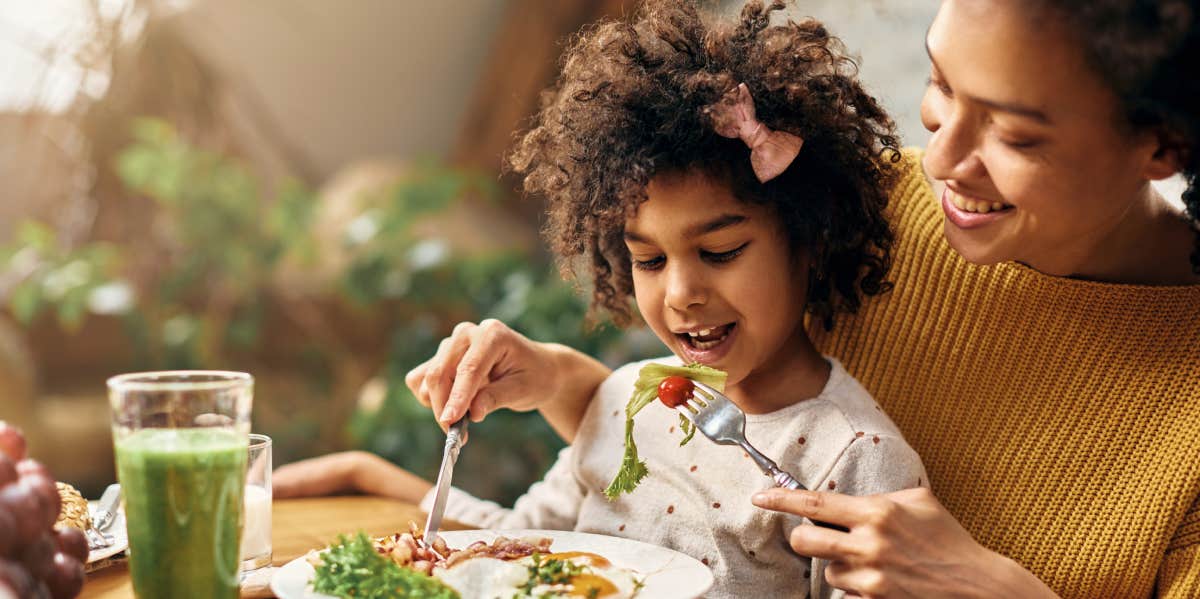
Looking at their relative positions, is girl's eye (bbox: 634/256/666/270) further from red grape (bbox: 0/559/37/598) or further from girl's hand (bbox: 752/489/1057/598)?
red grape (bbox: 0/559/37/598)

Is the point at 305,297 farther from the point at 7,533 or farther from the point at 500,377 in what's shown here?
the point at 7,533

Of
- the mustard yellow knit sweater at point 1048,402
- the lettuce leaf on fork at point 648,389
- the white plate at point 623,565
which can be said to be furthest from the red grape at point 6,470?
the mustard yellow knit sweater at point 1048,402

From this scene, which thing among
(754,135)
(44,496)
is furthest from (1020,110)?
(44,496)

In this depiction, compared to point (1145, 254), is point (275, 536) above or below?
below

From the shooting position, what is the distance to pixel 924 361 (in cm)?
168

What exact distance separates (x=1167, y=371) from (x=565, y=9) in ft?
9.77

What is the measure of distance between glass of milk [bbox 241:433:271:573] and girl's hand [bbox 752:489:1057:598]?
0.62 meters

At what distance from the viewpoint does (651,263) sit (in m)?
1.51

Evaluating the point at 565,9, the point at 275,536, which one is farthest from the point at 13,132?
the point at 275,536

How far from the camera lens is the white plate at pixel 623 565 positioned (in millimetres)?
1154

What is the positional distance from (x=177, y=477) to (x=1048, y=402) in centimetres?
117

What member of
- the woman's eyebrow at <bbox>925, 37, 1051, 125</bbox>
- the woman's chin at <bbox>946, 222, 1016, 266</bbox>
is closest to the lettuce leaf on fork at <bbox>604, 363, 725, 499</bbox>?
the woman's chin at <bbox>946, 222, 1016, 266</bbox>

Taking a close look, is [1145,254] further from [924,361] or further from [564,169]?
[564,169]

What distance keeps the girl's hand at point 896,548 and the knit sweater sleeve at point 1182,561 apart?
0.99 feet
